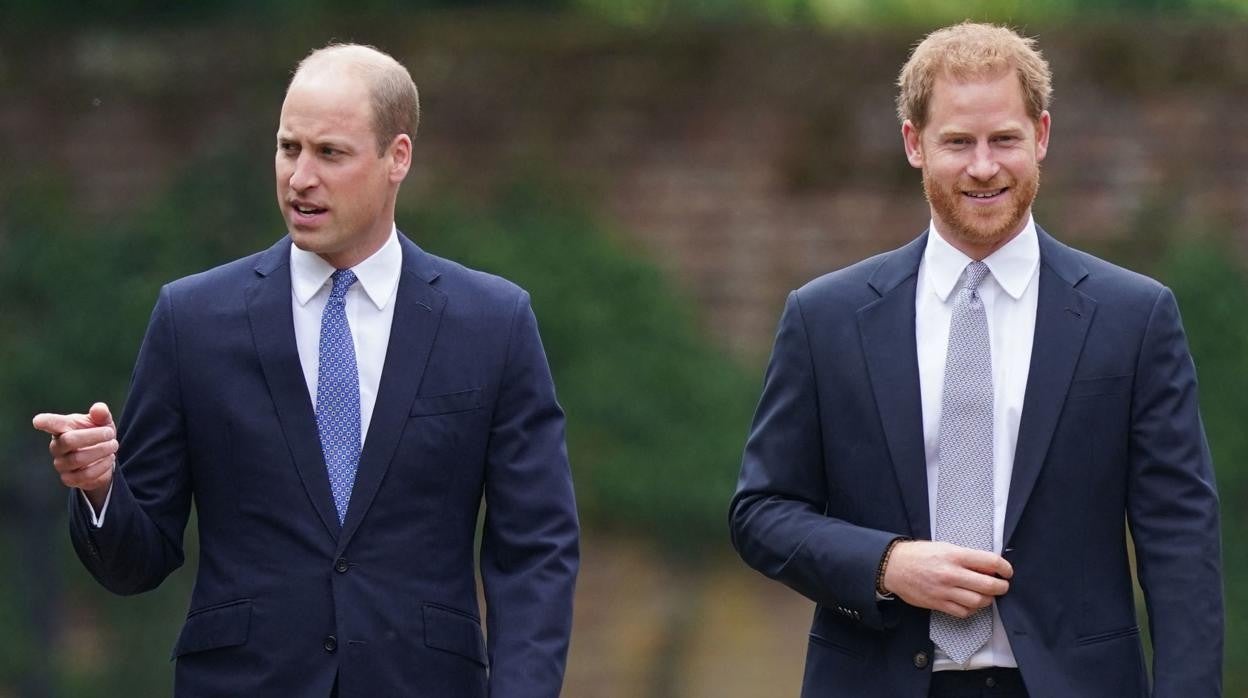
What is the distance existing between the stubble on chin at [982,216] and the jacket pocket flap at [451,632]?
1.20m

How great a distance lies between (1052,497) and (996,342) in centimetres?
31

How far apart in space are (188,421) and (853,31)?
208 inches

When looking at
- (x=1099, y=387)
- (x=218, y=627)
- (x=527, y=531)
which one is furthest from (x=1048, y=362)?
(x=218, y=627)

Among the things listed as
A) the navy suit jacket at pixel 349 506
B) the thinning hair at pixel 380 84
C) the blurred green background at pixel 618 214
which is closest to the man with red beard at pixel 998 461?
the navy suit jacket at pixel 349 506

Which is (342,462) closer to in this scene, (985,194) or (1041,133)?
(985,194)

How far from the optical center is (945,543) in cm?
390

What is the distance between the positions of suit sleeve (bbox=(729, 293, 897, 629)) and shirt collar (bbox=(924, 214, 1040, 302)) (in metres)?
0.29

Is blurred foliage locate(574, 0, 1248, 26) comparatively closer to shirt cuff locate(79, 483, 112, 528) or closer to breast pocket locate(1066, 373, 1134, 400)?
breast pocket locate(1066, 373, 1134, 400)

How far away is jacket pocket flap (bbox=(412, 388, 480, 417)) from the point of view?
13.5 ft

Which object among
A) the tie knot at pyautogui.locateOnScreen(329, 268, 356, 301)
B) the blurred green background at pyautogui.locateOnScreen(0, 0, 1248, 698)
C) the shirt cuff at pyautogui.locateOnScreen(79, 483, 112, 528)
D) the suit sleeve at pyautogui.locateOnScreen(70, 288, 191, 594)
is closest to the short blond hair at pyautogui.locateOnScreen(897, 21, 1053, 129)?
the tie knot at pyautogui.locateOnScreen(329, 268, 356, 301)

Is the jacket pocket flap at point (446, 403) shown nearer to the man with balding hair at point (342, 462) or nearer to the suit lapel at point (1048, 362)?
the man with balding hair at point (342, 462)

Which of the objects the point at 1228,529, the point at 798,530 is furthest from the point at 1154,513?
the point at 1228,529

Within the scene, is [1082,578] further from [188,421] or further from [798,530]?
[188,421]

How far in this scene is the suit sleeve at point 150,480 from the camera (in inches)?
159
